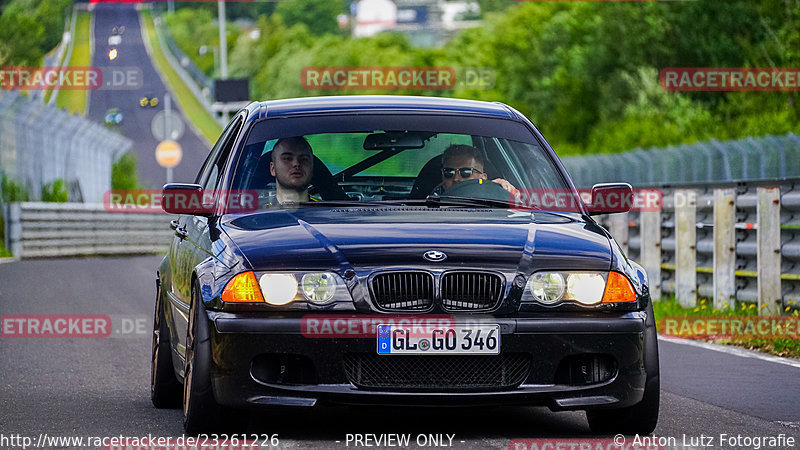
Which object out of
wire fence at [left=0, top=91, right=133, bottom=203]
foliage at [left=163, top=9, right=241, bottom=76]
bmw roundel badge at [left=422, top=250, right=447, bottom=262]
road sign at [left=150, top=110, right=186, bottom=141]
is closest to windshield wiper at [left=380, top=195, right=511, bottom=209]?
bmw roundel badge at [left=422, top=250, right=447, bottom=262]

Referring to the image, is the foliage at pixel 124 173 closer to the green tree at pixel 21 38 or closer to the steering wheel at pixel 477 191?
the green tree at pixel 21 38

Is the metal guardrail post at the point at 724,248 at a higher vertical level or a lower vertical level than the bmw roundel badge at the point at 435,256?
lower

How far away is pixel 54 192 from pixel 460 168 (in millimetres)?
25782

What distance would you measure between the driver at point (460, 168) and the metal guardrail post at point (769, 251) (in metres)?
6.37

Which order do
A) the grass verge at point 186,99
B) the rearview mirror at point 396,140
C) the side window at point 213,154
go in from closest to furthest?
the rearview mirror at point 396,140 → the side window at point 213,154 → the grass verge at point 186,99

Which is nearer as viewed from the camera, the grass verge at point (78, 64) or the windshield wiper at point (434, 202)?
the windshield wiper at point (434, 202)

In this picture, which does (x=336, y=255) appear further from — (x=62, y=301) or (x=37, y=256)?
(x=37, y=256)

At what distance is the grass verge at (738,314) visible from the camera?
11.5 meters

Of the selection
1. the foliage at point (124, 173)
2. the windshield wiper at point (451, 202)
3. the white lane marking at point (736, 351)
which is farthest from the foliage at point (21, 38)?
the windshield wiper at point (451, 202)

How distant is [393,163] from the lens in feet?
26.4

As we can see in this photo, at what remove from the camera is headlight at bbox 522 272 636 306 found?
6367mm

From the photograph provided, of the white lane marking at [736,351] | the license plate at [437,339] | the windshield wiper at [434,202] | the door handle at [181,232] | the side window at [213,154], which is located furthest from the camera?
the white lane marking at [736,351]

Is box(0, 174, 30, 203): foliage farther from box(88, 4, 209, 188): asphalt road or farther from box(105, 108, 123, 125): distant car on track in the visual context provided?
box(88, 4, 209, 188): asphalt road

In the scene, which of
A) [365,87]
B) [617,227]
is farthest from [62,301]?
[365,87]
